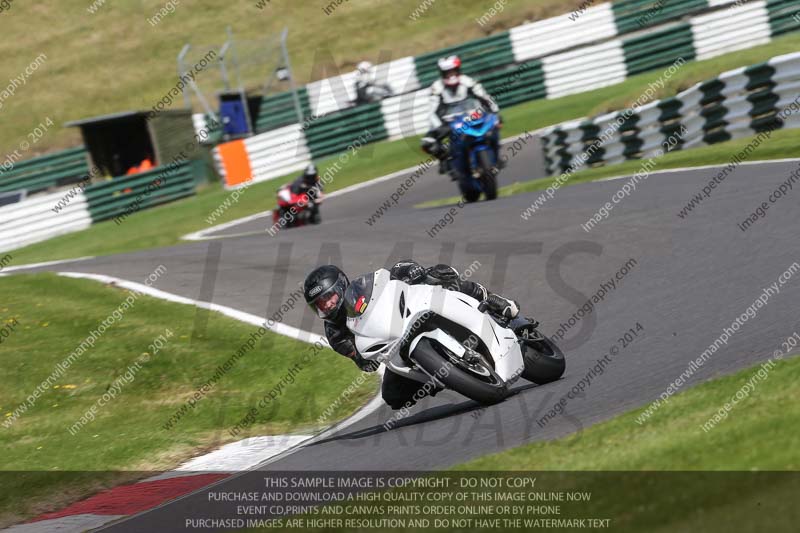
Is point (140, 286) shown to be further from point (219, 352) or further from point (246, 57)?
point (246, 57)

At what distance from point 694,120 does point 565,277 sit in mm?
6844

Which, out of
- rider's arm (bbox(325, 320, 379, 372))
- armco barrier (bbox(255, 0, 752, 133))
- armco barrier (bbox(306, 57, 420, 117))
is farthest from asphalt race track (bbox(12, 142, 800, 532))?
armco barrier (bbox(306, 57, 420, 117))

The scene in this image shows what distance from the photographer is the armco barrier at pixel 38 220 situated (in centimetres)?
2744

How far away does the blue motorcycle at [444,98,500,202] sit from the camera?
16.8 m

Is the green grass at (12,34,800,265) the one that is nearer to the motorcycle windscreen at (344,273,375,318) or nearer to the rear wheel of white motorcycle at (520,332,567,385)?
the rear wheel of white motorcycle at (520,332,567,385)

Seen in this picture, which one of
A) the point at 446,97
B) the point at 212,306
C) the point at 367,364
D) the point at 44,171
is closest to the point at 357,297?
the point at 367,364

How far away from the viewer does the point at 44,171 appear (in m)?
34.5

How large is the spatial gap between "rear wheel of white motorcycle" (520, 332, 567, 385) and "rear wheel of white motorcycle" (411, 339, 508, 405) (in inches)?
17.8

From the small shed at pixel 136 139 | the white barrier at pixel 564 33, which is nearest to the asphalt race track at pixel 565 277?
the small shed at pixel 136 139

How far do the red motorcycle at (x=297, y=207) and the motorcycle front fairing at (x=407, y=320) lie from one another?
42.6 ft

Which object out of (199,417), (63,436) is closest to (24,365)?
(63,436)

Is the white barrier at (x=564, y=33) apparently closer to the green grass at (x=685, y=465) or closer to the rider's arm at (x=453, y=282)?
the rider's arm at (x=453, y=282)

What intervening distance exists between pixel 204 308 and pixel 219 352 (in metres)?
1.75

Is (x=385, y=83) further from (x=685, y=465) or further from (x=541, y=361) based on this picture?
(x=685, y=465)
